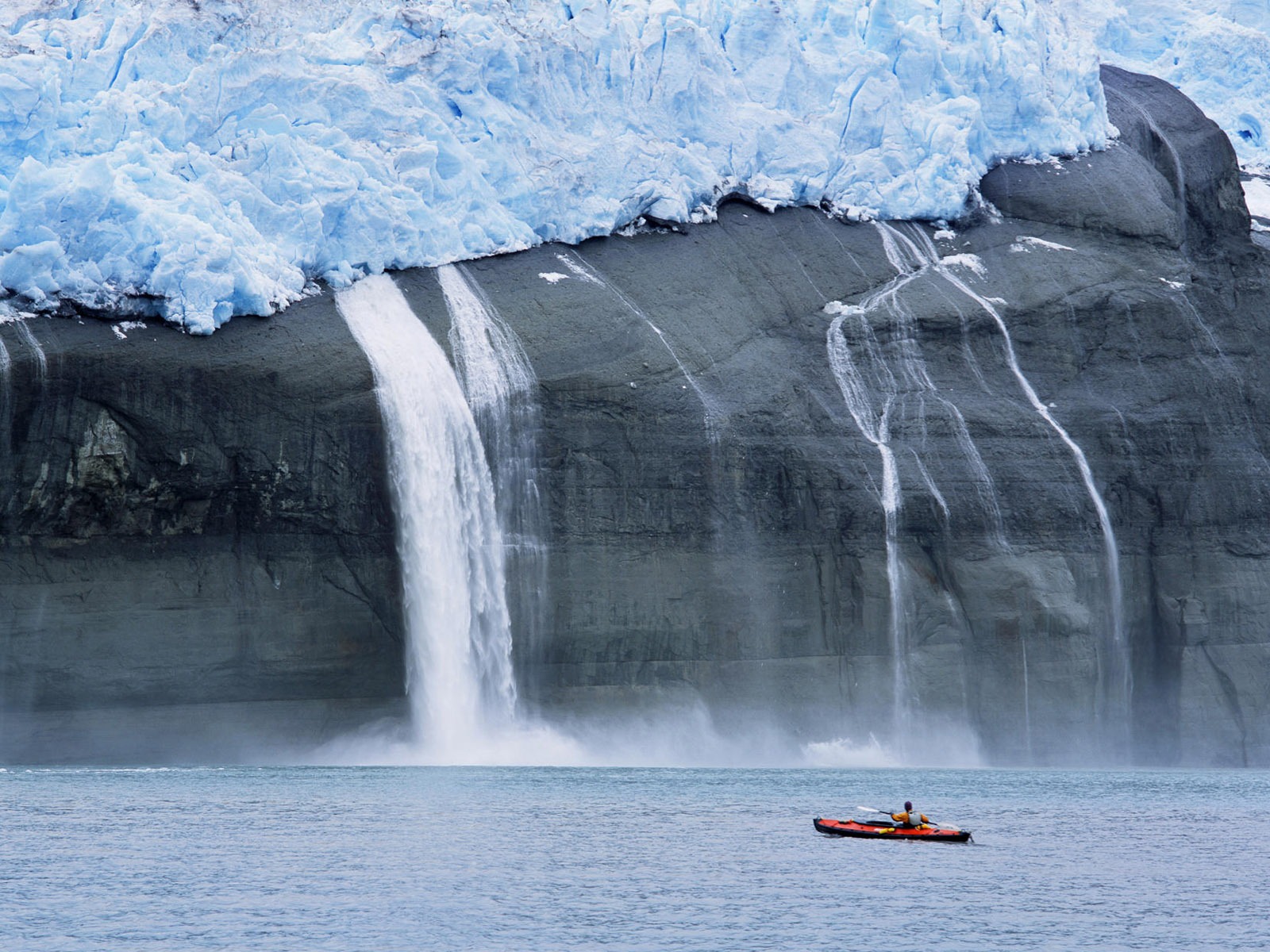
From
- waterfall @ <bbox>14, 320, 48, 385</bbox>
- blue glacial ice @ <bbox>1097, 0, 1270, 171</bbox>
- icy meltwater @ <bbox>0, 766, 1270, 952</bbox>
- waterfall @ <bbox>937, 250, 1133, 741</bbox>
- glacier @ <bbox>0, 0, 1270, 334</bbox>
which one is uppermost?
blue glacial ice @ <bbox>1097, 0, 1270, 171</bbox>

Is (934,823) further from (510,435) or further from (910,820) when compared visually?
(510,435)

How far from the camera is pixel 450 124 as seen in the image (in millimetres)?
40688

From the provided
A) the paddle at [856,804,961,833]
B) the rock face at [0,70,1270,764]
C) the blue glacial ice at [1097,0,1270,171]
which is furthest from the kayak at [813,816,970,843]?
the blue glacial ice at [1097,0,1270,171]

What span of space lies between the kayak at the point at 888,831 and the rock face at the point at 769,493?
11751 mm

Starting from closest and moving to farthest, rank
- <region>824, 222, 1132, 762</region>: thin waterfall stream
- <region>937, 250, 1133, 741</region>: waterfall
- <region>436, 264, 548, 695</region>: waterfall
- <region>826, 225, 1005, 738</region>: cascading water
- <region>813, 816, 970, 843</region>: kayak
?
<region>813, 816, 970, 843</region>: kayak < <region>436, 264, 548, 695</region>: waterfall < <region>826, 225, 1005, 738</region>: cascading water < <region>824, 222, 1132, 762</region>: thin waterfall stream < <region>937, 250, 1133, 741</region>: waterfall

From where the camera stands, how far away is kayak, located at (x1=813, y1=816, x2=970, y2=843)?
83.8 feet

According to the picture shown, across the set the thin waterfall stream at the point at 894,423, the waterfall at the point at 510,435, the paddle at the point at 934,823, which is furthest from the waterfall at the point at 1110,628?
the paddle at the point at 934,823

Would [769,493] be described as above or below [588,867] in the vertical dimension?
above

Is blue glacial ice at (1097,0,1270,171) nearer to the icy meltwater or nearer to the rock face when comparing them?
the rock face

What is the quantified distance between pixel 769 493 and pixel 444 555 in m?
7.30

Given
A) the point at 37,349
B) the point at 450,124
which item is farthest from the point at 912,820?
the point at 450,124

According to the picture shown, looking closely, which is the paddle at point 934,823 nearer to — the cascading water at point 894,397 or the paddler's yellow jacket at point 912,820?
the paddler's yellow jacket at point 912,820

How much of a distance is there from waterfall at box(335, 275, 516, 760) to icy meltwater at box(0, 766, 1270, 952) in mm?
3610

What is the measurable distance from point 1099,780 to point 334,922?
21433 millimetres
